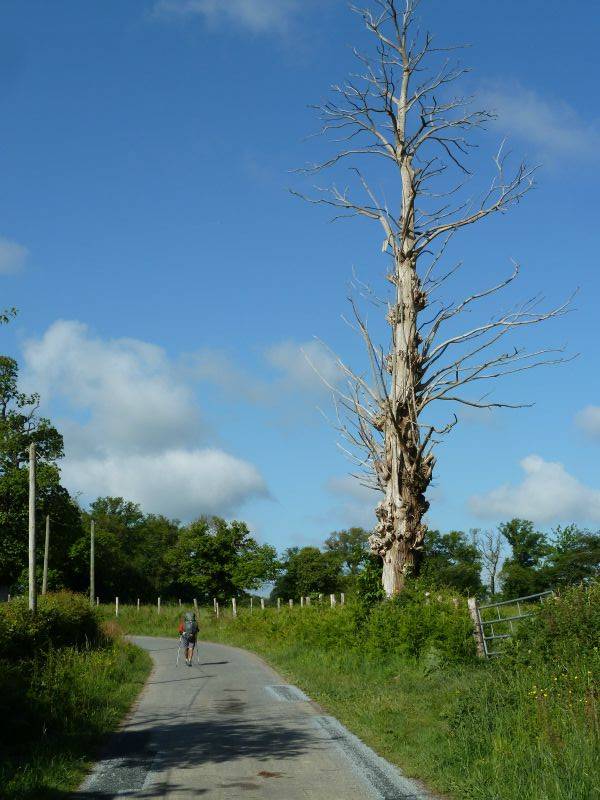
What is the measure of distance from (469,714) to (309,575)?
3298 inches

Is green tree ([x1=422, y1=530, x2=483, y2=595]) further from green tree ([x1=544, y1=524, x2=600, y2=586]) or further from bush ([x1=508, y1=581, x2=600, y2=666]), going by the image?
bush ([x1=508, y1=581, x2=600, y2=666])

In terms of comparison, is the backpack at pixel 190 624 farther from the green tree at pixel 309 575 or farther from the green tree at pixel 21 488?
the green tree at pixel 309 575

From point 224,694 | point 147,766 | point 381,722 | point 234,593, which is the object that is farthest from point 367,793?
point 234,593

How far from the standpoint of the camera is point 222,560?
82.4 metres

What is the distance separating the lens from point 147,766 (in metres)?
9.79

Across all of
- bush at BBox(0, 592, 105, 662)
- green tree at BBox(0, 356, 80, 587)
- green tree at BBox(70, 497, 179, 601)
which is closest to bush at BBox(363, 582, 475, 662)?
bush at BBox(0, 592, 105, 662)

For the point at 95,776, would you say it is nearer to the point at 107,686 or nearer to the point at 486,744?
the point at 486,744

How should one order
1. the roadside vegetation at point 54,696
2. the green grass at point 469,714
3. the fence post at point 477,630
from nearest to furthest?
the green grass at point 469,714 → the roadside vegetation at point 54,696 → the fence post at point 477,630

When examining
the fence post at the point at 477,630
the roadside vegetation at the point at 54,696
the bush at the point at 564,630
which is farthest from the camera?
the fence post at the point at 477,630

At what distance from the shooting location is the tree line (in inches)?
2173

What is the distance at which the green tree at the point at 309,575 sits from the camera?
92.6 m

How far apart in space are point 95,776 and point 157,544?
102 meters

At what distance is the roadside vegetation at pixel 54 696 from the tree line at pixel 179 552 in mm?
19716

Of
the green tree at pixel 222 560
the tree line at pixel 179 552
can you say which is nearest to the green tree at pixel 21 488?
the tree line at pixel 179 552
